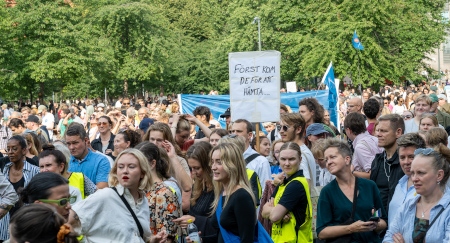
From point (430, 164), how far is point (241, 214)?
1454mm

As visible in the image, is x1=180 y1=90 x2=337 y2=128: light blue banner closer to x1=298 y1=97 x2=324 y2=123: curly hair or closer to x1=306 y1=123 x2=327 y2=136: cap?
x1=298 y1=97 x2=324 y2=123: curly hair

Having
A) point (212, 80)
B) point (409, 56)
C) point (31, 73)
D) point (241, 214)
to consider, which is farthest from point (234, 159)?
point (212, 80)

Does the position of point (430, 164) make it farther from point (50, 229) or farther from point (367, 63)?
point (367, 63)

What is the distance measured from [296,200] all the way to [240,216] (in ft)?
2.91

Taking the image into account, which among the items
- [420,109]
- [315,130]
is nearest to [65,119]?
[420,109]

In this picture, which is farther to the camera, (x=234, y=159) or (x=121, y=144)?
(x=121, y=144)

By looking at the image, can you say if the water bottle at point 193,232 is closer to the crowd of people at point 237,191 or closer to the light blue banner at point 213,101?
the crowd of people at point 237,191

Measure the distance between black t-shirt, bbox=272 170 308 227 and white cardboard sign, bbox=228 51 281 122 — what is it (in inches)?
192

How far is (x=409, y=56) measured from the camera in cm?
5066

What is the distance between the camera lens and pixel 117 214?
235 inches

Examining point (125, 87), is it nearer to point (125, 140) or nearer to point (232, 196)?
point (125, 140)

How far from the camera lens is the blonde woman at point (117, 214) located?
232 inches

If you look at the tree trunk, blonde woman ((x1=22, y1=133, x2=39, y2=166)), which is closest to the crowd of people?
blonde woman ((x1=22, y1=133, x2=39, y2=166))

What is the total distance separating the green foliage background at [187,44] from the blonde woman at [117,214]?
4118cm
